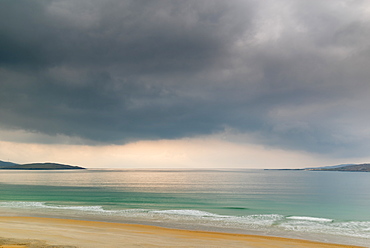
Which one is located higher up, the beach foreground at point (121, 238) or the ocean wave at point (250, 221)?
the beach foreground at point (121, 238)

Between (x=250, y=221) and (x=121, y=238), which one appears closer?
(x=121, y=238)

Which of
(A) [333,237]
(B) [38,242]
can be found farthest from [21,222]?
(A) [333,237]

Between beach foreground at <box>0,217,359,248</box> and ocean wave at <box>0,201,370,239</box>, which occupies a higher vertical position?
beach foreground at <box>0,217,359,248</box>

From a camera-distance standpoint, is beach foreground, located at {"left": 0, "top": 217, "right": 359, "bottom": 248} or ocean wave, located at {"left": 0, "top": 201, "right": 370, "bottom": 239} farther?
ocean wave, located at {"left": 0, "top": 201, "right": 370, "bottom": 239}

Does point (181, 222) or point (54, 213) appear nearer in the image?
point (181, 222)

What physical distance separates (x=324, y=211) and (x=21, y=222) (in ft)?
150

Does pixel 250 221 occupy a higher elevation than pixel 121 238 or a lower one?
lower

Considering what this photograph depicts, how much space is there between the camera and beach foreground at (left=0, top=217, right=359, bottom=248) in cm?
2033

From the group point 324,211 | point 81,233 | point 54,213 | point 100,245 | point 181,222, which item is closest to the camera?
point 100,245

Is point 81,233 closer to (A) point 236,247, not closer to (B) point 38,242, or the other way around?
(B) point 38,242

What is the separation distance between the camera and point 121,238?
22.9 metres

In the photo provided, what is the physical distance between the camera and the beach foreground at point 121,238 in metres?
Answer: 20.3

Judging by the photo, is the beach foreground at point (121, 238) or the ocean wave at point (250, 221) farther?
the ocean wave at point (250, 221)

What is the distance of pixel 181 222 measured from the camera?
33094 mm
